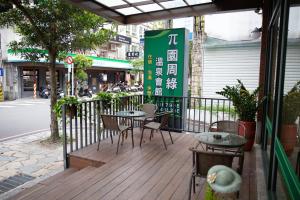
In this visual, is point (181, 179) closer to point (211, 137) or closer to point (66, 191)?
point (211, 137)

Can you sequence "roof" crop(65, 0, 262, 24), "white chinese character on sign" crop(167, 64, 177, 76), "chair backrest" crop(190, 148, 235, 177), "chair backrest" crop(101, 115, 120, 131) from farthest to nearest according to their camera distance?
1. "white chinese character on sign" crop(167, 64, 177, 76)
2. "roof" crop(65, 0, 262, 24)
3. "chair backrest" crop(101, 115, 120, 131)
4. "chair backrest" crop(190, 148, 235, 177)

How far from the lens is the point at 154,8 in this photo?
578 centimetres

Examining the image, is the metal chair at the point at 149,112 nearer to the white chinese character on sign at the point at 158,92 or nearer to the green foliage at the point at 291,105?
the white chinese character on sign at the point at 158,92

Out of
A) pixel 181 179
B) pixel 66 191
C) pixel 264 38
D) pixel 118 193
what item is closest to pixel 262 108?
pixel 264 38

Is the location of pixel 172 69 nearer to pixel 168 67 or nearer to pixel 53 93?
pixel 168 67

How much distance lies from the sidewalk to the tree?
2.08 ft

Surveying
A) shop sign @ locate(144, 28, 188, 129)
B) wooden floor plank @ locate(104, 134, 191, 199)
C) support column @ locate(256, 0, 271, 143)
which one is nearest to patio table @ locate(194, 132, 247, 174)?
wooden floor plank @ locate(104, 134, 191, 199)

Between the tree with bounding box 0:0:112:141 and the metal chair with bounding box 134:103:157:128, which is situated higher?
the tree with bounding box 0:0:112:141

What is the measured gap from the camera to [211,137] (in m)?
3.36

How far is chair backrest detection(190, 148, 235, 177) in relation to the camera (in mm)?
2430

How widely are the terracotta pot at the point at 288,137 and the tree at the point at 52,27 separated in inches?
217

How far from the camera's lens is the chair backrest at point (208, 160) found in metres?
2.43

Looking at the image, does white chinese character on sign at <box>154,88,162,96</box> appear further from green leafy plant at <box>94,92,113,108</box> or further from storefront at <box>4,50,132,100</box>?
storefront at <box>4,50,132,100</box>

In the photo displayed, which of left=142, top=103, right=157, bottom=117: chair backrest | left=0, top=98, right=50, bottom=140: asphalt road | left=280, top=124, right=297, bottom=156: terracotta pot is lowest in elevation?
left=0, top=98, right=50, bottom=140: asphalt road
